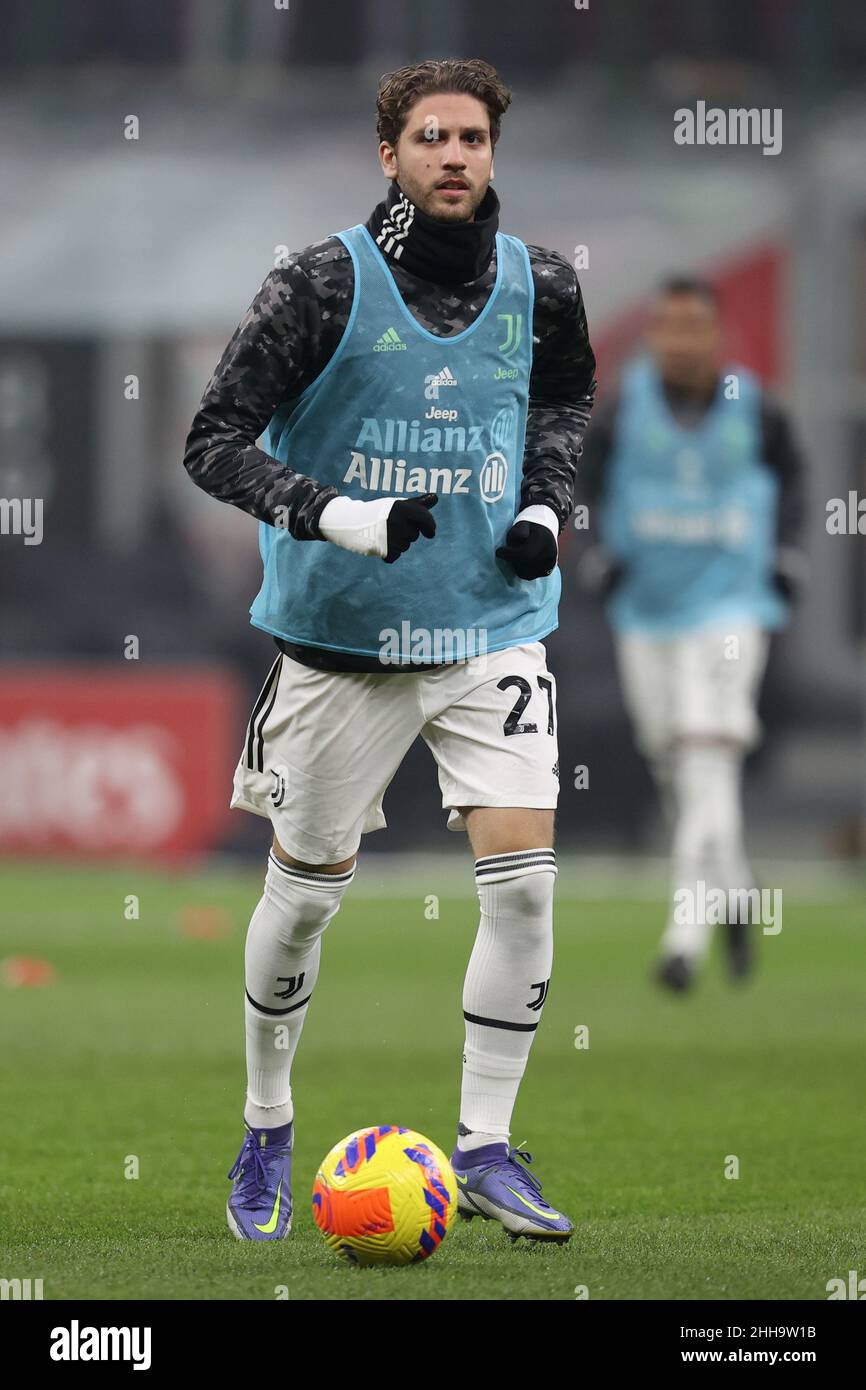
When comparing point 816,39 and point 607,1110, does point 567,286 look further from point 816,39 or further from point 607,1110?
point 816,39

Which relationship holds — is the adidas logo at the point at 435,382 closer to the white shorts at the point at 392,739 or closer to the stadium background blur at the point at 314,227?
the white shorts at the point at 392,739

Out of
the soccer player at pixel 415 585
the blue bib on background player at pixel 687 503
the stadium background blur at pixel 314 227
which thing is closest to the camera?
the soccer player at pixel 415 585

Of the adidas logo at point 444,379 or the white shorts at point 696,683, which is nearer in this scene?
the adidas logo at point 444,379

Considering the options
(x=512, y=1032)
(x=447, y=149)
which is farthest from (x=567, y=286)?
(x=512, y=1032)

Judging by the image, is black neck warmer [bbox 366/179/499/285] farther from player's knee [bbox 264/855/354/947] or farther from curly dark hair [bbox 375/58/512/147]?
player's knee [bbox 264/855/354/947]

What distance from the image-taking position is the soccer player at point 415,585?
4805 mm

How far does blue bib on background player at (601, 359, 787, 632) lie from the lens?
10.1 metres

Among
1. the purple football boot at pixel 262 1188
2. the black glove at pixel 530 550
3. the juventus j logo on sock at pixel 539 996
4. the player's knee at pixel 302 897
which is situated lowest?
the purple football boot at pixel 262 1188

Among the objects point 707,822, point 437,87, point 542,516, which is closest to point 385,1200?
point 542,516

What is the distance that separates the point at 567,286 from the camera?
5066 mm

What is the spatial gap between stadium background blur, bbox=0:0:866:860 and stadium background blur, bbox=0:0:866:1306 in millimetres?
36

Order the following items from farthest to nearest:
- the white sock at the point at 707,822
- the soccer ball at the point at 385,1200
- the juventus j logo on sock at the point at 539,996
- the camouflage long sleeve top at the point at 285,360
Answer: the white sock at the point at 707,822
the juventus j logo on sock at the point at 539,996
the camouflage long sleeve top at the point at 285,360
the soccer ball at the point at 385,1200

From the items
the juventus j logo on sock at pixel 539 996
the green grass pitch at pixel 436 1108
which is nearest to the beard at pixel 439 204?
the juventus j logo on sock at pixel 539 996

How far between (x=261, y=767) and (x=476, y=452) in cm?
77
